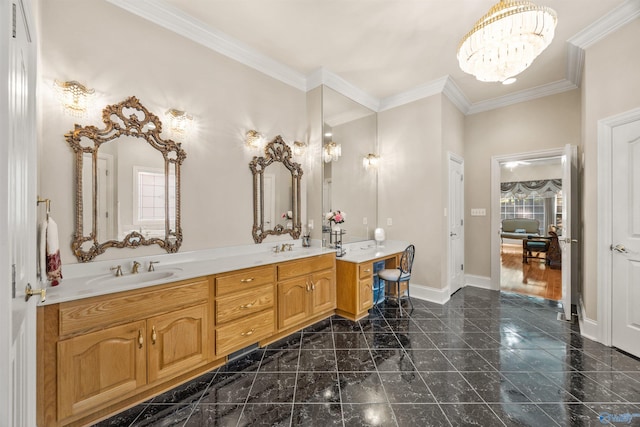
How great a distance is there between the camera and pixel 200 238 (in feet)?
8.25

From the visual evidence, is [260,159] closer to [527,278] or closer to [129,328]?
[129,328]

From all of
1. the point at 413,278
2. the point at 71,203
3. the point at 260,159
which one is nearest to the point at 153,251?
the point at 71,203

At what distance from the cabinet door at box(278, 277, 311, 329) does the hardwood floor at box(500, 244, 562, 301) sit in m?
3.59

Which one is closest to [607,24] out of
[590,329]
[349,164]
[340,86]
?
[340,86]

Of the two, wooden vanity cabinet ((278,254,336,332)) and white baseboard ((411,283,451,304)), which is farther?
white baseboard ((411,283,451,304))

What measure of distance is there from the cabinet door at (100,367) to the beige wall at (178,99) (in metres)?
0.68

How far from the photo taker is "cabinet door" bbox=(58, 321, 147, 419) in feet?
4.78

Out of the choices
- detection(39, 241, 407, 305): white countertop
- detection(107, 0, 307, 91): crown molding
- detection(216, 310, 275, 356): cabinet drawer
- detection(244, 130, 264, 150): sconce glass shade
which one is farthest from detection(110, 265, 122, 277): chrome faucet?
detection(107, 0, 307, 91): crown molding

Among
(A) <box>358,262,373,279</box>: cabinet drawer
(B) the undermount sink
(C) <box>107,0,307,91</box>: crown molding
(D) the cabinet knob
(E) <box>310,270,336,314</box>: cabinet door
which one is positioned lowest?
(D) the cabinet knob

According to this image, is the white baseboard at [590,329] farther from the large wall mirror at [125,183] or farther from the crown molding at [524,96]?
the large wall mirror at [125,183]

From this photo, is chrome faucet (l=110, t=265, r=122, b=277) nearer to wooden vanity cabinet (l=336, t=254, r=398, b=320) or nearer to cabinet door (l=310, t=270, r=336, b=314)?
cabinet door (l=310, t=270, r=336, b=314)

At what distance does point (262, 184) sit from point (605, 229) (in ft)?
11.9

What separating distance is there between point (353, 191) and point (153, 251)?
2686 mm

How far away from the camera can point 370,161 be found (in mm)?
4195
